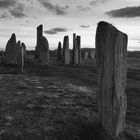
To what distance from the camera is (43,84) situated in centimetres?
1524

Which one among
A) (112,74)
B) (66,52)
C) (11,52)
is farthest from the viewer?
(66,52)

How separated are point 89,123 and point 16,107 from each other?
10.4 feet

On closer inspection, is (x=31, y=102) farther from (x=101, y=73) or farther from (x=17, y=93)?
(x=101, y=73)

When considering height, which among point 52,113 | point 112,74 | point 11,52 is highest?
point 11,52

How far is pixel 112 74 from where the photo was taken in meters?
7.51

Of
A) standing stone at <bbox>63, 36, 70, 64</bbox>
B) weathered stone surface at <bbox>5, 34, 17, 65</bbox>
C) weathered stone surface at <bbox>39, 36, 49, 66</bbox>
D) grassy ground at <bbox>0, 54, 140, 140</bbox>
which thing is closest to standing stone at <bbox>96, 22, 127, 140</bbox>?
grassy ground at <bbox>0, 54, 140, 140</bbox>

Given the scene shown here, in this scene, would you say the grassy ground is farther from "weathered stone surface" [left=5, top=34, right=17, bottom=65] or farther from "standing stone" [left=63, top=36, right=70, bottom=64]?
"standing stone" [left=63, top=36, right=70, bottom=64]

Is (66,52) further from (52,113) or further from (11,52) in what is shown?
(52,113)

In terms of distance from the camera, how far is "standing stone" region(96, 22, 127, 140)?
743 cm

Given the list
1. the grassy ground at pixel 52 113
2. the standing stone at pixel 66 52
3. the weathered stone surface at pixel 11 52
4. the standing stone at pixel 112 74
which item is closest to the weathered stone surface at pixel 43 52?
the weathered stone surface at pixel 11 52

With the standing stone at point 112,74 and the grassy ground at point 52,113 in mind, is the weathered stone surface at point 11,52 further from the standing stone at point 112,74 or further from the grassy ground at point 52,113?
the standing stone at point 112,74

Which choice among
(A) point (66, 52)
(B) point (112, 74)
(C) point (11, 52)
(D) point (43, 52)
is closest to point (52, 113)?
(B) point (112, 74)

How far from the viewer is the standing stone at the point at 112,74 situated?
7.43 m

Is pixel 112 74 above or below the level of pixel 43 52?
below
